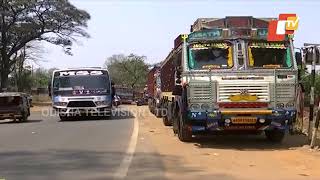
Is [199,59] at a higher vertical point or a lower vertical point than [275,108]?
higher

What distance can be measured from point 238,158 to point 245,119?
6.68 ft

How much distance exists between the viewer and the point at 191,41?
50.1 ft

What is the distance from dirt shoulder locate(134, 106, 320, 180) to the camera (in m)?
10.5

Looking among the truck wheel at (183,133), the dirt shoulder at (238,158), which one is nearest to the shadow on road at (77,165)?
the dirt shoulder at (238,158)

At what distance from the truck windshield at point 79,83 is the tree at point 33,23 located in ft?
102

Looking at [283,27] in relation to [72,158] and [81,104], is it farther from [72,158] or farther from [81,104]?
[81,104]

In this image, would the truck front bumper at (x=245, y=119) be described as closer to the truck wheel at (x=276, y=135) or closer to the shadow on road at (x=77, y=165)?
the truck wheel at (x=276, y=135)

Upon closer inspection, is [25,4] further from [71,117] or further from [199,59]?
[199,59]

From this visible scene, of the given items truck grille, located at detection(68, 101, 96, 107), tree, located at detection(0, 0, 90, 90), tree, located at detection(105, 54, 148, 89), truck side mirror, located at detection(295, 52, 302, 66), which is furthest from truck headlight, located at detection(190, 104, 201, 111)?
tree, located at detection(105, 54, 148, 89)

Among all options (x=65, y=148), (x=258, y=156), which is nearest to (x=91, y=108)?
(x=65, y=148)

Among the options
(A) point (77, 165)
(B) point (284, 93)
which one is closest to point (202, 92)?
(B) point (284, 93)

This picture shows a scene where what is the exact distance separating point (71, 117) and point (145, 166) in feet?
67.4

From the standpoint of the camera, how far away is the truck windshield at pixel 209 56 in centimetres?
1498

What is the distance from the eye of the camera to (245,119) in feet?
48.2
